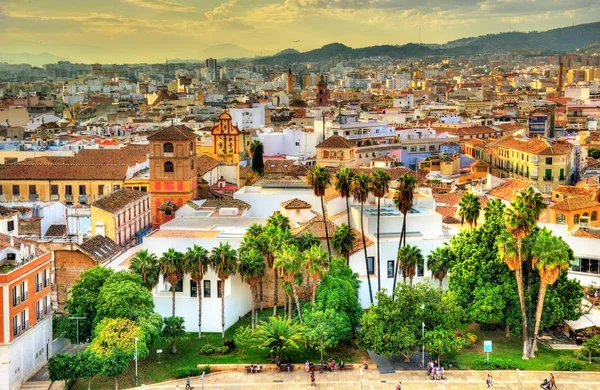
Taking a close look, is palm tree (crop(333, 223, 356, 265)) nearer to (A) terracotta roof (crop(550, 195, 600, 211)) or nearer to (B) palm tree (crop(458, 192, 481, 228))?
(B) palm tree (crop(458, 192, 481, 228))

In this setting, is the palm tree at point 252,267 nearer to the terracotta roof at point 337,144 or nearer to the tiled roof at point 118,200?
the tiled roof at point 118,200

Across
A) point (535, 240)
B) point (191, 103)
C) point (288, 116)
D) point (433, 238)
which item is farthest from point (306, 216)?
point (191, 103)

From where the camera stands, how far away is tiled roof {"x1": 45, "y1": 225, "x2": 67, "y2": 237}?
62250 millimetres

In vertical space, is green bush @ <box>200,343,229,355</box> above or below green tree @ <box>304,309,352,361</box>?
below

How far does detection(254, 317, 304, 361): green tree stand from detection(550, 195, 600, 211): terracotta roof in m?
25.8

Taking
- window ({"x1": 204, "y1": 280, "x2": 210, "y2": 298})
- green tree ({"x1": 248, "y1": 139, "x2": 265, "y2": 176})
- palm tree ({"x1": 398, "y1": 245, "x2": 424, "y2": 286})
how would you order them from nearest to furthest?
1. palm tree ({"x1": 398, "y1": 245, "x2": 424, "y2": 286})
2. window ({"x1": 204, "y1": 280, "x2": 210, "y2": 298})
3. green tree ({"x1": 248, "y1": 139, "x2": 265, "y2": 176})

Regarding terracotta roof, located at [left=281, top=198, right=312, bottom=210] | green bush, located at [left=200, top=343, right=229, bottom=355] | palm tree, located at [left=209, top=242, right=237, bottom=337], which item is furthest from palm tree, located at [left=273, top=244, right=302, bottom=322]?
terracotta roof, located at [left=281, top=198, right=312, bottom=210]

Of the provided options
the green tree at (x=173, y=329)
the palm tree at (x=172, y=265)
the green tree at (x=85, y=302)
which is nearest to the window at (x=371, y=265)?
the palm tree at (x=172, y=265)

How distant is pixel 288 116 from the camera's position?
534 ft

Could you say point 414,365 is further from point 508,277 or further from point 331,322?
point 508,277

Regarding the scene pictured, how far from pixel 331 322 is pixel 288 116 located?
122 m

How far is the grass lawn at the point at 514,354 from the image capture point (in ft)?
139

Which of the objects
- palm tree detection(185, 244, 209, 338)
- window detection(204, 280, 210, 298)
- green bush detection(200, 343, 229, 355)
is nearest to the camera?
green bush detection(200, 343, 229, 355)

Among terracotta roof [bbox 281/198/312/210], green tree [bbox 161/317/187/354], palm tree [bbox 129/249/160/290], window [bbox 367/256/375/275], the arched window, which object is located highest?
the arched window
